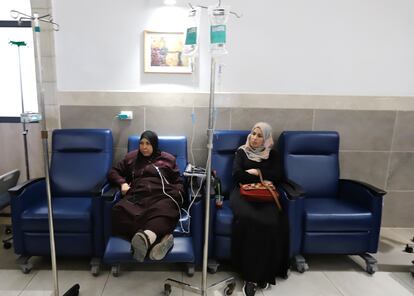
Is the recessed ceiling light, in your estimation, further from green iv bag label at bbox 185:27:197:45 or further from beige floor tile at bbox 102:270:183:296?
beige floor tile at bbox 102:270:183:296

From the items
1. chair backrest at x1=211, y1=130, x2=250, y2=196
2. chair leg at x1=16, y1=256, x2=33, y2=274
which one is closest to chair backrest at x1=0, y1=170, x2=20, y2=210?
chair leg at x1=16, y1=256, x2=33, y2=274

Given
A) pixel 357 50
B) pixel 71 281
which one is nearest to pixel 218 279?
pixel 71 281

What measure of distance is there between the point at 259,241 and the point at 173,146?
3.62 feet

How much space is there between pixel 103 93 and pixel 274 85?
63.1 inches

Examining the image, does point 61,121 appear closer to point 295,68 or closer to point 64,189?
point 64,189

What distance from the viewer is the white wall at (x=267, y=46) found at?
2699 mm

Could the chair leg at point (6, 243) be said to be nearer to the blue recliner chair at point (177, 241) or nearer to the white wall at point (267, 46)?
the blue recliner chair at point (177, 241)

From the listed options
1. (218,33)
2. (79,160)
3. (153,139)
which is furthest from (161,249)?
(218,33)

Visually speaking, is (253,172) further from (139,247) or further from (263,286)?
(139,247)

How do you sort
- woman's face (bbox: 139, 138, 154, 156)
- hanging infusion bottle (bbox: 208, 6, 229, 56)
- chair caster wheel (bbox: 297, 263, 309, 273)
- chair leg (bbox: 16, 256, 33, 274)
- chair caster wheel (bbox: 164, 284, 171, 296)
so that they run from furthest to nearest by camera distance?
woman's face (bbox: 139, 138, 154, 156) < chair caster wheel (bbox: 297, 263, 309, 273) < chair leg (bbox: 16, 256, 33, 274) < chair caster wheel (bbox: 164, 284, 171, 296) < hanging infusion bottle (bbox: 208, 6, 229, 56)

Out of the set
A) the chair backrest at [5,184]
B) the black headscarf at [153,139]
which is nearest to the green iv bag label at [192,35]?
the black headscarf at [153,139]

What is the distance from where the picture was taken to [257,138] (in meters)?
2.52

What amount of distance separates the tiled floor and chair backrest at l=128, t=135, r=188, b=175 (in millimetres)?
893

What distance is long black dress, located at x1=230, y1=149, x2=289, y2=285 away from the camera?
211 centimetres
